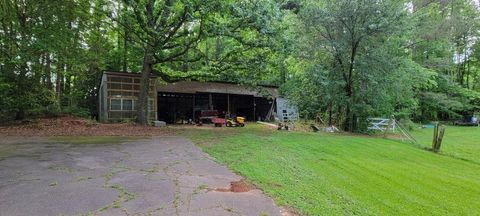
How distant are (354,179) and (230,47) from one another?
12.1 meters

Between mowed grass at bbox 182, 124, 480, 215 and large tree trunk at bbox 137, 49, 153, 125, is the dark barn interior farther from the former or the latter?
mowed grass at bbox 182, 124, 480, 215

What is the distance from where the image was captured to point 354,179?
238 inches

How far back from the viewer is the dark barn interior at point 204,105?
21109mm

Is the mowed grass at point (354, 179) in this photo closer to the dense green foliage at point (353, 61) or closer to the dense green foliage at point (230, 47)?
the dense green foliage at point (230, 47)

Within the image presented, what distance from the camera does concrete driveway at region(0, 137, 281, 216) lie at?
376 centimetres

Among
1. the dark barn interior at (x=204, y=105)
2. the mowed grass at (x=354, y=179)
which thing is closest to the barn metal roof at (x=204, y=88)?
the dark barn interior at (x=204, y=105)

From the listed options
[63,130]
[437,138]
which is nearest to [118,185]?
[63,130]

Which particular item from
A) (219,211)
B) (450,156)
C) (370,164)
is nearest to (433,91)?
(450,156)

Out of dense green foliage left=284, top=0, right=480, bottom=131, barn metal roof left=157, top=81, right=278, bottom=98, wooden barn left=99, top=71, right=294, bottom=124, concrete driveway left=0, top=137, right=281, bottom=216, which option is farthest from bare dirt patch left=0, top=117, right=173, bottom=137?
dense green foliage left=284, top=0, right=480, bottom=131

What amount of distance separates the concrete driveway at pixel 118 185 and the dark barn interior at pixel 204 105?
13.4 metres

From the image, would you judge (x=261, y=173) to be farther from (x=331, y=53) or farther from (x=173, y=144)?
(x=331, y=53)

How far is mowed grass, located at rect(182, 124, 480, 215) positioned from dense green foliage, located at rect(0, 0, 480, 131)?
5886 mm

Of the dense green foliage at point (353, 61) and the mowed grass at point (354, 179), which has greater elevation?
the dense green foliage at point (353, 61)

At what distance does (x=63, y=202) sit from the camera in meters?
3.87
